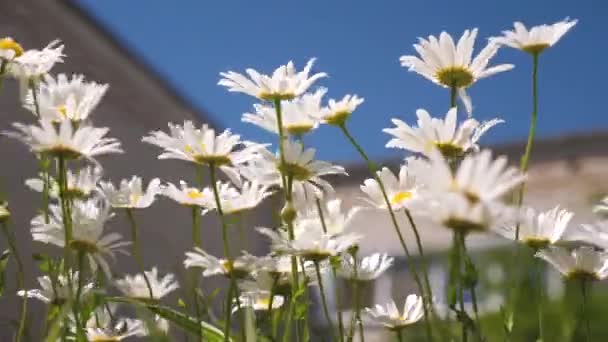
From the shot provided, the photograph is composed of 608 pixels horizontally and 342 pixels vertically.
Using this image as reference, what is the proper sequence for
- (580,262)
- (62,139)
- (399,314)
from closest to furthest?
(62,139) → (580,262) → (399,314)

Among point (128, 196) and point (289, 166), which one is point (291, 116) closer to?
point (289, 166)

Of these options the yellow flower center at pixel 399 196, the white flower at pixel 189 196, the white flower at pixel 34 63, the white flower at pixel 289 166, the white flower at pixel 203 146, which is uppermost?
the white flower at pixel 34 63

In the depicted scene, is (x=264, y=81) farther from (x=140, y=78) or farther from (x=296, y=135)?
(x=140, y=78)

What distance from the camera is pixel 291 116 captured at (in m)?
0.79

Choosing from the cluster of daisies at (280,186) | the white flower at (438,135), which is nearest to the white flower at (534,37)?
the cluster of daisies at (280,186)

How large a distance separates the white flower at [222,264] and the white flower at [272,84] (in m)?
0.15

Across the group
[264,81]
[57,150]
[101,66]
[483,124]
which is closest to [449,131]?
[483,124]

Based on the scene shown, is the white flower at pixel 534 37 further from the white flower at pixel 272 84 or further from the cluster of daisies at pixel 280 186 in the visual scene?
the white flower at pixel 272 84

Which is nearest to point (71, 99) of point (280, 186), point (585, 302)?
point (280, 186)

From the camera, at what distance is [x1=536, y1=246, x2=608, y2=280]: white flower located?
30.3 inches

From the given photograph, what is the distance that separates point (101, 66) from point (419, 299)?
9.70ft

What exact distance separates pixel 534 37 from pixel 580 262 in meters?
0.18

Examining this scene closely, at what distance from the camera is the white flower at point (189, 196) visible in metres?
0.73

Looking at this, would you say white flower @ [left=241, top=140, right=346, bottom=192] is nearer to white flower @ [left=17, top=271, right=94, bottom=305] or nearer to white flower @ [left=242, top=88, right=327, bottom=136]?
white flower @ [left=242, top=88, right=327, bottom=136]
